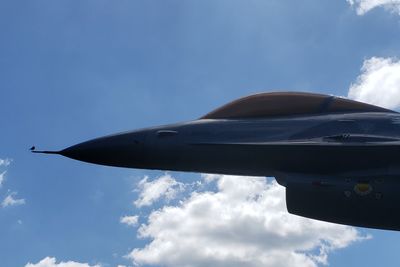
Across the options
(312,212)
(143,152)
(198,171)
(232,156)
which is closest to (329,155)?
(312,212)

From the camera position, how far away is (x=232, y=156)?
11438 millimetres

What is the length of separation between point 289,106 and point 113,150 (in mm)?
4245

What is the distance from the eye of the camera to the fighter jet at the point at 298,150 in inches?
416

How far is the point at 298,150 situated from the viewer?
36.0 feet

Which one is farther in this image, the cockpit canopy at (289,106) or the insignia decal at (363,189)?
the cockpit canopy at (289,106)

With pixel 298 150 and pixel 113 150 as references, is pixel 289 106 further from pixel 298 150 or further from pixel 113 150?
pixel 113 150

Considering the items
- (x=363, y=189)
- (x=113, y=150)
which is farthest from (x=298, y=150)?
(x=113, y=150)

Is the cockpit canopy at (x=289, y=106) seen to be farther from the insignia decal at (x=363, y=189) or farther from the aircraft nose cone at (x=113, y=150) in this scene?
the insignia decal at (x=363, y=189)

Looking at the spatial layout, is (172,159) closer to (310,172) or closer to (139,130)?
(139,130)

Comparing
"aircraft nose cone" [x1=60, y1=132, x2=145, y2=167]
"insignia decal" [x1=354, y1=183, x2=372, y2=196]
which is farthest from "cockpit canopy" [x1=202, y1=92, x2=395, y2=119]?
"insignia decal" [x1=354, y1=183, x2=372, y2=196]

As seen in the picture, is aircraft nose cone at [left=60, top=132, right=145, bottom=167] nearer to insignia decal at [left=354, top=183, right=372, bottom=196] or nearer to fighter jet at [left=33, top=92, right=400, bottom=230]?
fighter jet at [left=33, top=92, right=400, bottom=230]

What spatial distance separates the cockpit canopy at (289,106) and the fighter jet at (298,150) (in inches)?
0.9

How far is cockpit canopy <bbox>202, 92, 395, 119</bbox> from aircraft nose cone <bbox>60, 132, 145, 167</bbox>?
2.00 meters

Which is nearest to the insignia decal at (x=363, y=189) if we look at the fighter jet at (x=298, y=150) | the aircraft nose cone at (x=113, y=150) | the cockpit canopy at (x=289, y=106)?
the fighter jet at (x=298, y=150)
